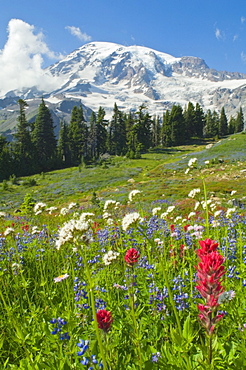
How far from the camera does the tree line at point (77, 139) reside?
5706cm

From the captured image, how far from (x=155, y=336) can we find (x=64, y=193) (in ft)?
94.6

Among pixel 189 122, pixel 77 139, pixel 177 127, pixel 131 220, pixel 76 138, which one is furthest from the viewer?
pixel 189 122

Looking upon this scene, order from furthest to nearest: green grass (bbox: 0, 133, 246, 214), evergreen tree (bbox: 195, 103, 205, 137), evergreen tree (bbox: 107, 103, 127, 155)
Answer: evergreen tree (bbox: 195, 103, 205, 137), evergreen tree (bbox: 107, 103, 127, 155), green grass (bbox: 0, 133, 246, 214)

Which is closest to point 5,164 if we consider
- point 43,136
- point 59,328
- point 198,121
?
point 43,136

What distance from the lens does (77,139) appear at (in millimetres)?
69688

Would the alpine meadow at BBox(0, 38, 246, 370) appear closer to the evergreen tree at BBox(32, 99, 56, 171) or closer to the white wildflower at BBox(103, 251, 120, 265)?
the white wildflower at BBox(103, 251, 120, 265)

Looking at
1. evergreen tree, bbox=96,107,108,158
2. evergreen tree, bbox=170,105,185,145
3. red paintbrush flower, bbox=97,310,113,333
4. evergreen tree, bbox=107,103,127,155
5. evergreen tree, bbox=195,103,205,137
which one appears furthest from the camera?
evergreen tree, bbox=195,103,205,137

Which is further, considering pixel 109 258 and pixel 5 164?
pixel 5 164

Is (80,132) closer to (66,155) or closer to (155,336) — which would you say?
(66,155)

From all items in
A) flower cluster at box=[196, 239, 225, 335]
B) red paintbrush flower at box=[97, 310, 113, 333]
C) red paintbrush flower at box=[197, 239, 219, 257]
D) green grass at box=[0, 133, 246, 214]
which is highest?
red paintbrush flower at box=[197, 239, 219, 257]

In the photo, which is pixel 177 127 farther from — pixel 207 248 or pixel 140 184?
pixel 207 248

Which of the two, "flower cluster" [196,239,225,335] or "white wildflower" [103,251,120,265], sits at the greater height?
"flower cluster" [196,239,225,335]

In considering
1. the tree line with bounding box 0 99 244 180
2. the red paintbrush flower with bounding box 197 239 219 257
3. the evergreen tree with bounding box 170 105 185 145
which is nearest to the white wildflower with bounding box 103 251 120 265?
the red paintbrush flower with bounding box 197 239 219 257

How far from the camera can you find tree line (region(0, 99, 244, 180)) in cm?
5706
